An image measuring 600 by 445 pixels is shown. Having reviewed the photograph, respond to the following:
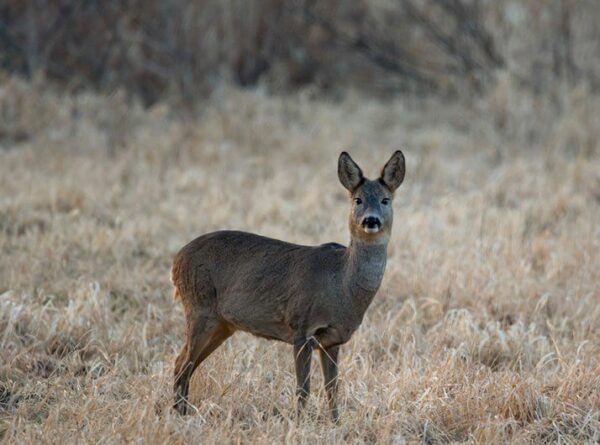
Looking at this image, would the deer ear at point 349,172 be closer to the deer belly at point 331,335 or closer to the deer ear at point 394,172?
the deer ear at point 394,172

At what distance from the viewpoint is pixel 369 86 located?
17.1 metres

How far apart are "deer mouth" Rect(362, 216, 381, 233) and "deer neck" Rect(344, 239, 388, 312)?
14cm

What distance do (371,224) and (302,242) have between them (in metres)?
3.98

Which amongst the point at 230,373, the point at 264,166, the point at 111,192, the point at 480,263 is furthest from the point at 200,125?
the point at 230,373

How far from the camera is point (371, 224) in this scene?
5.10 meters

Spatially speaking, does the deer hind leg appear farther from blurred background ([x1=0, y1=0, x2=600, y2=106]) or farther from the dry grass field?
blurred background ([x1=0, y1=0, x2=600, y2=106])

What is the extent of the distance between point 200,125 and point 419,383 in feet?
27.1

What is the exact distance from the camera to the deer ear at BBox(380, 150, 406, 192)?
5473 mm

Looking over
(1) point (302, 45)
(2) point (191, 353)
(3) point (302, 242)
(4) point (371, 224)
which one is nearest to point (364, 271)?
(4) point (371, 224)

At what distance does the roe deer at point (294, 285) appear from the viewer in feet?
16.9

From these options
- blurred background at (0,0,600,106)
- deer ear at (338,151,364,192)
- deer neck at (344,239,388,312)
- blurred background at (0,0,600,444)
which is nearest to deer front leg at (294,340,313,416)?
blurred background at (0,0,600,444)

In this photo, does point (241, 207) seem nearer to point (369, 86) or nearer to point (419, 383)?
point (419, 383)

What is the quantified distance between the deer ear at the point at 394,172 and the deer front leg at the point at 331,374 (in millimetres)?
899

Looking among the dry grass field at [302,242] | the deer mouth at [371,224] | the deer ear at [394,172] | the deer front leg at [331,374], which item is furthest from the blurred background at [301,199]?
the deer ear at [394,172]
